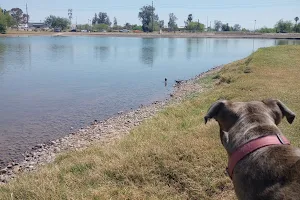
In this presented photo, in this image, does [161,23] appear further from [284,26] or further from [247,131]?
[247,131]

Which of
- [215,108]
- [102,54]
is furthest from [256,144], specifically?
[102,54]

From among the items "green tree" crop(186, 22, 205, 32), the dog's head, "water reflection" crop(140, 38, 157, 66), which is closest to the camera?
the dog's head

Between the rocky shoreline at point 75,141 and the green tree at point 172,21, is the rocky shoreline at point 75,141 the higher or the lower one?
the lower one

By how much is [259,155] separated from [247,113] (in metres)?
0.48

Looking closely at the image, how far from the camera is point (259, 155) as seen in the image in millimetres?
2537

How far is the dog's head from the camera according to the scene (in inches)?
112

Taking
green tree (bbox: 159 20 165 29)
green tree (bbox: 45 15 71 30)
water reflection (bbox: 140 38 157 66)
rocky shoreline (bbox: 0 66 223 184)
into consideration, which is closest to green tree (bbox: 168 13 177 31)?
green tree (bbox: 159 20 165 29)

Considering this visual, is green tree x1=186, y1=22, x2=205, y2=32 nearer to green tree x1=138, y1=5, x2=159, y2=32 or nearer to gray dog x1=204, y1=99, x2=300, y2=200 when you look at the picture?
green tree x1=138, y1=5, x2=159, y2=32

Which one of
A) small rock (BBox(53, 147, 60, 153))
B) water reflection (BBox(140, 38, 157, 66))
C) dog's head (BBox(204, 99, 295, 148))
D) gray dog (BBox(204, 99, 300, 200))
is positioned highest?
water reflection (BBox(140, 38, 157, 66))

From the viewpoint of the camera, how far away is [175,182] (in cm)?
598

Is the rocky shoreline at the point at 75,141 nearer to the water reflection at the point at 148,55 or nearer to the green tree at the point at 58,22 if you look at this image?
the water reflection at the point at 148,55

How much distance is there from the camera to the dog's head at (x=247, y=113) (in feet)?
9.31

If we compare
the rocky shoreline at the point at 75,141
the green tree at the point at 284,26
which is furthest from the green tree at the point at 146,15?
the rocky shoreline at the point at 75,141

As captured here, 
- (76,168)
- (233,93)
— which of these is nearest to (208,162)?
(76,168)
